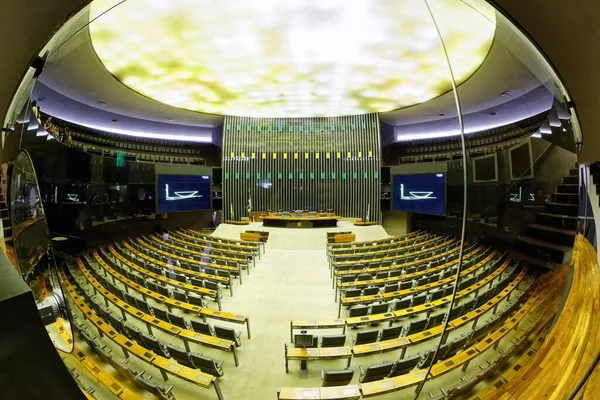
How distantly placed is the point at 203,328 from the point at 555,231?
1.44 m

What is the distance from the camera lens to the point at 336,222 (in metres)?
4.81

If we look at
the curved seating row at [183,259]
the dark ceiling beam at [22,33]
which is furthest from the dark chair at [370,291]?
the dark ceiling beam at [22,33]

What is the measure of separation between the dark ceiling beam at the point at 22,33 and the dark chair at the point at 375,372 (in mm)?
1345

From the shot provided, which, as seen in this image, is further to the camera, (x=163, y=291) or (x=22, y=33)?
(x=163, y=291)

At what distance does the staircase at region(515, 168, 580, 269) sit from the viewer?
62 centimetres

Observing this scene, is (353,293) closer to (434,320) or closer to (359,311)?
(359,311)

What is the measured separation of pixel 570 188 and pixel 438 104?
2.03 feet

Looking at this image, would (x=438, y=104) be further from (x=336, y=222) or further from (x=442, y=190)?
(x=336, y=222)

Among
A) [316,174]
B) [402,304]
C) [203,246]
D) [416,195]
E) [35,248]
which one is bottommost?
[402,304]

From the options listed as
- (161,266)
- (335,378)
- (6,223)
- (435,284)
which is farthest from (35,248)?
(435,284)

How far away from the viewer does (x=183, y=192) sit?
1.19 m

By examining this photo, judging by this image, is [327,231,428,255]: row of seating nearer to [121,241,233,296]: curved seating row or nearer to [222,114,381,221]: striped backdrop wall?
[121,241,233,296]: curved seating row

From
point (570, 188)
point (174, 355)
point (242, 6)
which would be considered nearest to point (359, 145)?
point (242, 6)

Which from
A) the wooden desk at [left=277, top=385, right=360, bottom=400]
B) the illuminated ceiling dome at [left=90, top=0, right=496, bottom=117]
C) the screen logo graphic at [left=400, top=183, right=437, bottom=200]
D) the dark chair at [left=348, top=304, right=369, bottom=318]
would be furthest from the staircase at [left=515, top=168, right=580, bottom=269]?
the dark chair at [left=348, top=304, right=369, bottom=318]
